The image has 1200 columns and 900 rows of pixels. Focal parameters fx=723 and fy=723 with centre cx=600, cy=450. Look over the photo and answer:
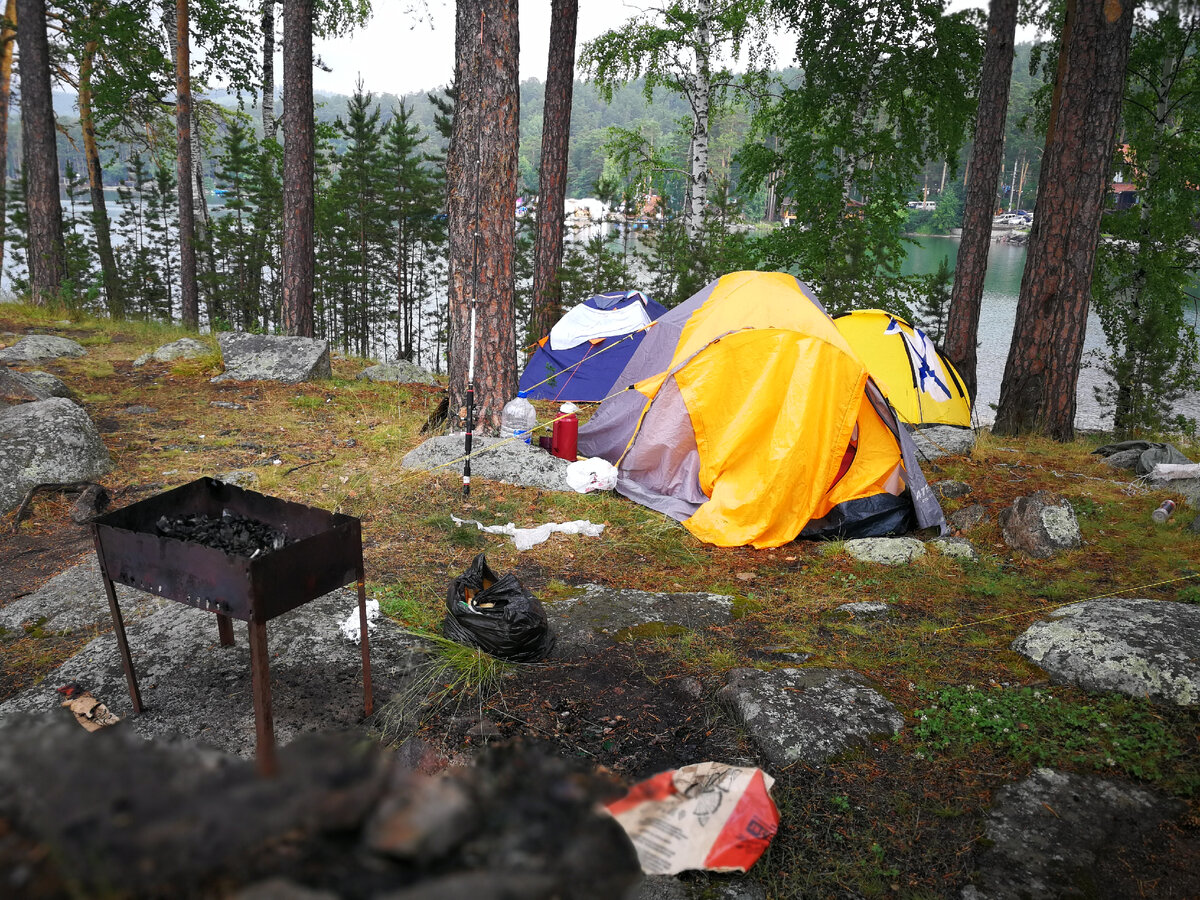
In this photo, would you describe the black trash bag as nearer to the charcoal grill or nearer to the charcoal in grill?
the charcoal grill

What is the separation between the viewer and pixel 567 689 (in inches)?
132

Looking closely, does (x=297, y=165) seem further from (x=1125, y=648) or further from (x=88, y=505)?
(x=1125, y=648)

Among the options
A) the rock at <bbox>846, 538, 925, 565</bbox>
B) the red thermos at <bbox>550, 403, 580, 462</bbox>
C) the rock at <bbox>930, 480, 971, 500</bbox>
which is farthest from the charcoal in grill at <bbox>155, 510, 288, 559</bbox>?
the rock at <bbox>930, 480, 971, 500</bbox>

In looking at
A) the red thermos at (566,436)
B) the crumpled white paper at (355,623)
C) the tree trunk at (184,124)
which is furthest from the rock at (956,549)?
the tree trunk at (184,124)

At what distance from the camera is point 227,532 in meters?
3.18

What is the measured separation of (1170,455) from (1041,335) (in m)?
1.69

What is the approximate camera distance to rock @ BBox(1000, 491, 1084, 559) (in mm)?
4820

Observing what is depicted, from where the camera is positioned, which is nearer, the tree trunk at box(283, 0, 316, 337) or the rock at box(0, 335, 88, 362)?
the rock at box(0, 335, 88, 362)

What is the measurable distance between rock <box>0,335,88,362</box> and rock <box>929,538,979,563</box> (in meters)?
10.0

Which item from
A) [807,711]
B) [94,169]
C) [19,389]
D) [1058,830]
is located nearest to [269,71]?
[94,169]

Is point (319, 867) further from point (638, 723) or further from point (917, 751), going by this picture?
point (917, 751)

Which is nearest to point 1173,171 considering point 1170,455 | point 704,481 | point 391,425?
point 1170,455

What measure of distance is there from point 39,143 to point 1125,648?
573 inches

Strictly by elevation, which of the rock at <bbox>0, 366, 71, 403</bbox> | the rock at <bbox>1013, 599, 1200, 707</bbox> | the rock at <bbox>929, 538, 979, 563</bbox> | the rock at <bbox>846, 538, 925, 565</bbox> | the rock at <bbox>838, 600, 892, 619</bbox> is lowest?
the rock at <bbox>838, 600, 892, 619</bbox>
